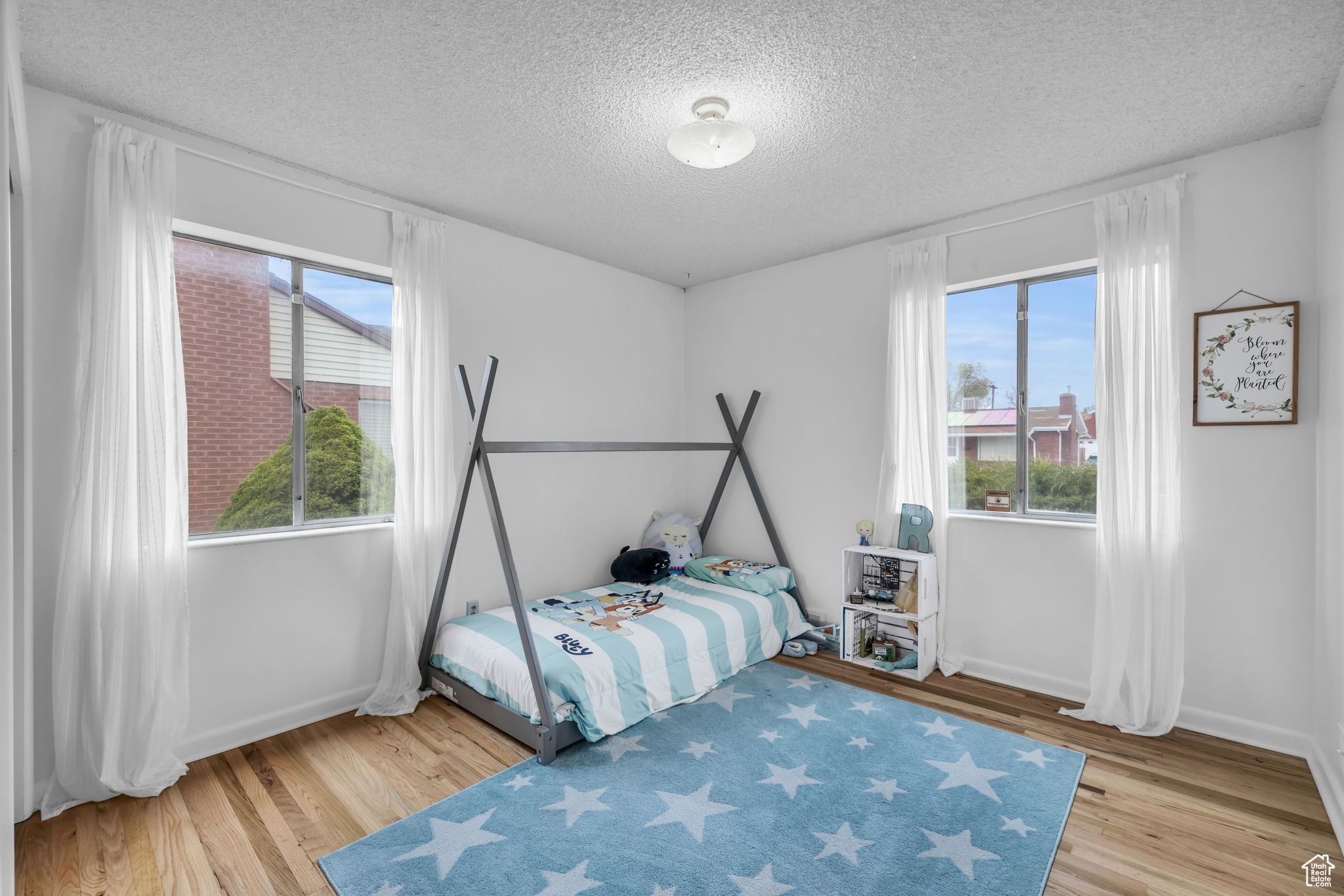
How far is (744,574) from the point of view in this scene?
402cm

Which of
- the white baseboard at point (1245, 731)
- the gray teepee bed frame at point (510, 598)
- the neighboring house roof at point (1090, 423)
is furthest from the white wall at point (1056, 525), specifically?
the gray teepee bed frame at point (510, 598)

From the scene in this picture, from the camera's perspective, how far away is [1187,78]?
2166 millimetres

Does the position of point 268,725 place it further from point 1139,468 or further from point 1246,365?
point 1246,365

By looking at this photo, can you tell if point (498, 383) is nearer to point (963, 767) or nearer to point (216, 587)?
point (216, 587)

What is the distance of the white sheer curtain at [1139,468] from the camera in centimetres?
277

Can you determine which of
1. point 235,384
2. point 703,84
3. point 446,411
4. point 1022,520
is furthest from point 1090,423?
point 235,384

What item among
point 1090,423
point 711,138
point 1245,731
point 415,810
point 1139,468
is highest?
point 711,138

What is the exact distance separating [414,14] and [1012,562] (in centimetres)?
351

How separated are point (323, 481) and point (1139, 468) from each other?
3849 millimetres

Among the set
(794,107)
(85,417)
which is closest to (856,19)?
(794,107)

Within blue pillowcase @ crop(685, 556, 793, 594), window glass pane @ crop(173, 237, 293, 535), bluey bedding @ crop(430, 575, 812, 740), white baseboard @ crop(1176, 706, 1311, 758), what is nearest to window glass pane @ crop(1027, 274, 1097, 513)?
white baseboard @ crop(1176, 706, 1311, 758)

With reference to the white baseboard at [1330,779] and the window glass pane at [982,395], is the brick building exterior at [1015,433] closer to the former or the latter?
the window glass pane at [982,395]

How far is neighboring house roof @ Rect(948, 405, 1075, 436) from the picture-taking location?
3.29 metres

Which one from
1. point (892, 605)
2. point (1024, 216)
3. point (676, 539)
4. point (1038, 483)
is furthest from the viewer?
point (676, 539)
